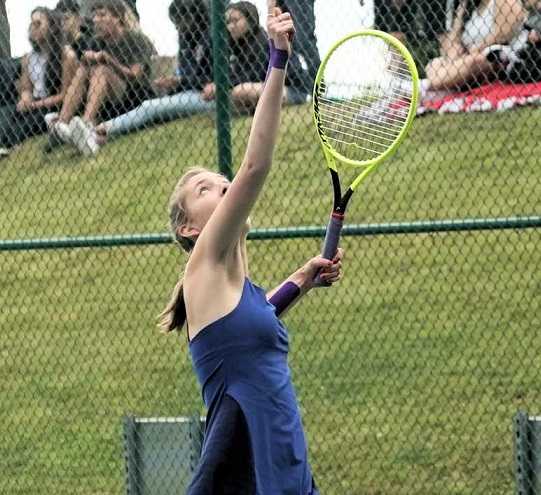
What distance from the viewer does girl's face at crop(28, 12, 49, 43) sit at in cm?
742

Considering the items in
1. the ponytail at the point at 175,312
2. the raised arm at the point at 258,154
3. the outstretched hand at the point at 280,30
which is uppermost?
the outstretched hand at the point at 280,30

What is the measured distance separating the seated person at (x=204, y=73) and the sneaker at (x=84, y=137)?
0.09 metres

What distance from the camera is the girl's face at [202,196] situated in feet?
12.3

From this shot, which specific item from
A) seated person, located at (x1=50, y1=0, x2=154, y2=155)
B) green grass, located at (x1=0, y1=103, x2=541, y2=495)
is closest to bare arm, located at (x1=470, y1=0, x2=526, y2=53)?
green grass, located at (x1=0, y1=103, x2=541, y2=495)

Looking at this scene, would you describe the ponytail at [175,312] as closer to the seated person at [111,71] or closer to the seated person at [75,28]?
the seated person at [111,71]

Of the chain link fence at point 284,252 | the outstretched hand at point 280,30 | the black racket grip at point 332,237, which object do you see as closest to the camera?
the outstretched hand at point 280,30

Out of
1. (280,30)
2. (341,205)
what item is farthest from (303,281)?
(280,30)

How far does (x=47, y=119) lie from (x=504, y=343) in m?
2.71

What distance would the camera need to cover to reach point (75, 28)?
7543 millimetres

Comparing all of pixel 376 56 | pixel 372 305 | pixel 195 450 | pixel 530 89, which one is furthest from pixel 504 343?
pixel 376 56

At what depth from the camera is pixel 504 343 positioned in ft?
22.3

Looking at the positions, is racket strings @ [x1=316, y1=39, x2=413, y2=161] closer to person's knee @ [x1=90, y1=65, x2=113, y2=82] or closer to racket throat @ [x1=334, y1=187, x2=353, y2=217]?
racket throat @ [x1=334, y1=187, x2=353, y2=217]

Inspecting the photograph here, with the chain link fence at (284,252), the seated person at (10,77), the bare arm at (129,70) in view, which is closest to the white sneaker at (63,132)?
the chain link fence at (284,252)

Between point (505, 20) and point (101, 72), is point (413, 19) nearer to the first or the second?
point (505, 20)
